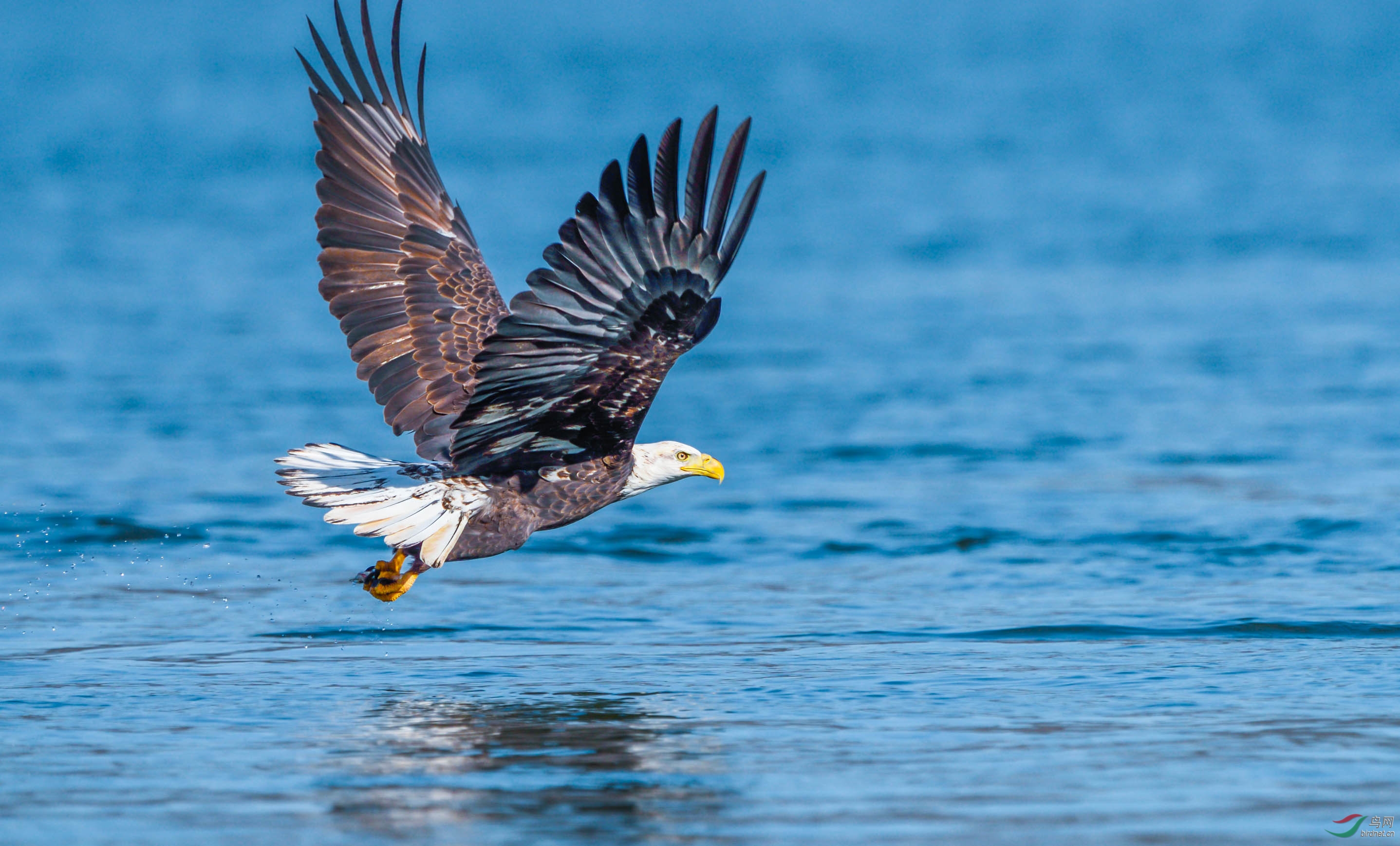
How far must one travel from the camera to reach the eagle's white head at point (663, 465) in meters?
6.84

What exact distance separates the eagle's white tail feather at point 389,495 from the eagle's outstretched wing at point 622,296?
19.6 inches

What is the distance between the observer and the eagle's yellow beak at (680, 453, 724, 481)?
690 centimetres

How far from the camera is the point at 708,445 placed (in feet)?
38.8

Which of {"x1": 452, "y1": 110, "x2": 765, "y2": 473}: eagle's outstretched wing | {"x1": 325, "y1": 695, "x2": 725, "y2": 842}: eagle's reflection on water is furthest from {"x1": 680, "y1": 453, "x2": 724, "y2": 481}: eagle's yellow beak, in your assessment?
{"x1": 325, "y1": 695, "x2": 725, "y2": 842}: eagle's reflection on water

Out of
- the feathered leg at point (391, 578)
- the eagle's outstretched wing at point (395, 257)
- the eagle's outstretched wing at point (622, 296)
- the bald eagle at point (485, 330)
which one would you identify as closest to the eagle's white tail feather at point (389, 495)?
the bald eagle at point (485, 330)

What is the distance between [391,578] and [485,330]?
3.24ft

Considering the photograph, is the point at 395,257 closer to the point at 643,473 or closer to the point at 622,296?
the point at 643,473

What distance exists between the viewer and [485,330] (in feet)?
23.0

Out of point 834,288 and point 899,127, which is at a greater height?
point 899,127

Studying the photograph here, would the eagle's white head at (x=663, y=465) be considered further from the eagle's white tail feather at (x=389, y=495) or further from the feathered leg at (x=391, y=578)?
the feathered leg at (x=391, y=578)

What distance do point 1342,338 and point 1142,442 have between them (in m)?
4.17

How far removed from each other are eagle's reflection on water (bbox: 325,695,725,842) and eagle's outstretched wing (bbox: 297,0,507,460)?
4.32 feet

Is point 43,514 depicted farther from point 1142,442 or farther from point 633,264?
point 1142,442

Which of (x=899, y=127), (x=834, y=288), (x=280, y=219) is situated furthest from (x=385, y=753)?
(x=899, y=127)
